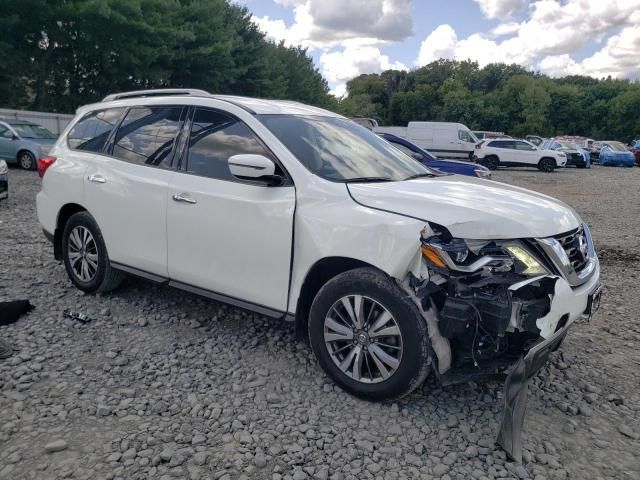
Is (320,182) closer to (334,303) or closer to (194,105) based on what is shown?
(334,303)

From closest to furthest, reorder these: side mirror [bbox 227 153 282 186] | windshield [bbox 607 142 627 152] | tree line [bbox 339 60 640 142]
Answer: side mirror [bbox 227 153 282 186], windshield [bbox 607 142 627 152], tree line [bbox 339 60 640 142]

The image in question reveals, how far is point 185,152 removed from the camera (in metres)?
4.20

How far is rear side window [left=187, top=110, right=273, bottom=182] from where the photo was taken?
389 centimetres

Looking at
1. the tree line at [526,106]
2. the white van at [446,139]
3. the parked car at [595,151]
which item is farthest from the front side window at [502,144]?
the tree line at [526,106]

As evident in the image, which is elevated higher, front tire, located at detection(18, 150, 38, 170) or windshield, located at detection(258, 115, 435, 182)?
windshield, located at detection(258, 115, 435, 182)

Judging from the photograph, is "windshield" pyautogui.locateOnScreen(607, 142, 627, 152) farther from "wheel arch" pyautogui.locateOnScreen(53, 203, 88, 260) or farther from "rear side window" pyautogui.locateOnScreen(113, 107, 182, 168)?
"wheel arch" pyautogui.locateOnScreen(53, 203, 88, 260)

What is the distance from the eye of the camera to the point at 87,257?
5.00 m

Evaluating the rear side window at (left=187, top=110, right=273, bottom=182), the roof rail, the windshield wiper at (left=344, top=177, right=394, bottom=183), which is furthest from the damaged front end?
the roof rail

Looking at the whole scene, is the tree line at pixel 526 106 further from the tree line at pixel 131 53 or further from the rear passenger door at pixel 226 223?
the rear passenger door at pixel 226 223

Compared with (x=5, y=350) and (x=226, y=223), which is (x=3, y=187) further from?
(x=226, y=223)

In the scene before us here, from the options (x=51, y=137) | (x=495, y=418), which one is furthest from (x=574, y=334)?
(x=51, y=137)

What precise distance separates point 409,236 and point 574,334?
237cm

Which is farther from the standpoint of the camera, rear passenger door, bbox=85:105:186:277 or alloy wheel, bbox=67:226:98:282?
alloy wheel, bbox=67:226:98:282

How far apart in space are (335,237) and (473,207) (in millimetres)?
840
